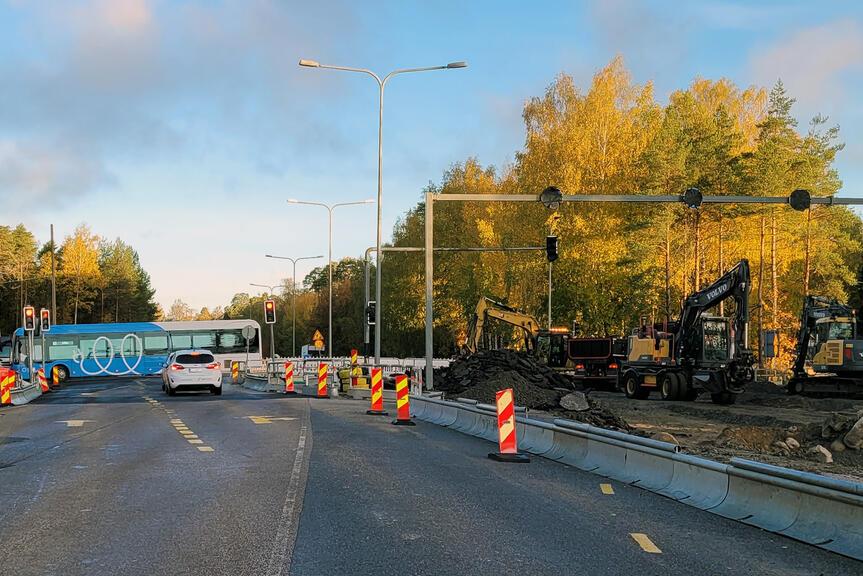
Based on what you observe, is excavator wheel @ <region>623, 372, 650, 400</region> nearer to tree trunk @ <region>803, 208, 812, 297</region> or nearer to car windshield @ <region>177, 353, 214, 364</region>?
car windshield @ <region>177, 353, 214, 364</region>

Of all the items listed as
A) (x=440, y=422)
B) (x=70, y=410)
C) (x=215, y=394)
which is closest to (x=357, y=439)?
(x=440, y=422)

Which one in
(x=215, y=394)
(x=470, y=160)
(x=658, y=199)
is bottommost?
(x=215, y=394)

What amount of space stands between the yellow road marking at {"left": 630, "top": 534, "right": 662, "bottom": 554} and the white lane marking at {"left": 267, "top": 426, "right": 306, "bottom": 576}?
2802mm

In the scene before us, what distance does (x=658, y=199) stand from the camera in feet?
68.1

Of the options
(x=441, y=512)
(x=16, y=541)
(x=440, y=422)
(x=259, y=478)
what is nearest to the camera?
(x=16, y=541)

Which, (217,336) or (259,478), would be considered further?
(217,336)

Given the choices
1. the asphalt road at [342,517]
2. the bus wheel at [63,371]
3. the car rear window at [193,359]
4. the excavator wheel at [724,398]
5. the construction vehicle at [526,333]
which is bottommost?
the bus wheel at [63,371]

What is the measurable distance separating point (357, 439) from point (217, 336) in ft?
144

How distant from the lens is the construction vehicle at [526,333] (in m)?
38.2

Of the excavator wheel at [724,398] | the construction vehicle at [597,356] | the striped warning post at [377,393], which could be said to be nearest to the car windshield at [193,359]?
the striped warning post at [377,393]

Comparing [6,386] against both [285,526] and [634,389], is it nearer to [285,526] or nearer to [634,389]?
[634,389]

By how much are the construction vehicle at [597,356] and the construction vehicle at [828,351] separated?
7975 millimetres

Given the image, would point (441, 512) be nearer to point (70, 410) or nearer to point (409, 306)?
point (70, 410)

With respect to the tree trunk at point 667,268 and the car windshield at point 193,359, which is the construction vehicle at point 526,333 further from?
the car windshield at point 193,359
